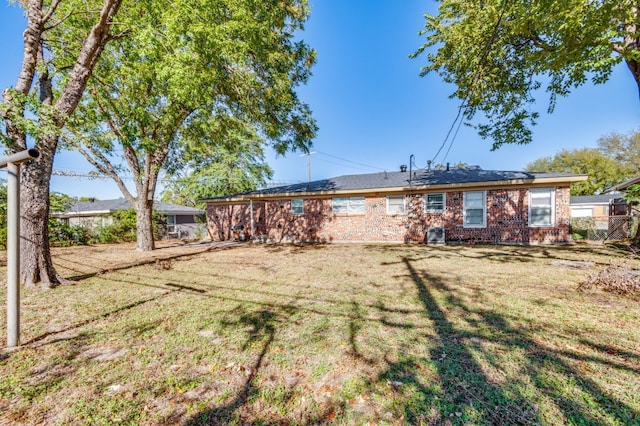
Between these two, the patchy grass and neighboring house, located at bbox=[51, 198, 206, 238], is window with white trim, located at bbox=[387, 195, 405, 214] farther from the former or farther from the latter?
neighboring house, located at bbox=[51, 198, 206, 238]

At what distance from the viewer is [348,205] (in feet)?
42.9

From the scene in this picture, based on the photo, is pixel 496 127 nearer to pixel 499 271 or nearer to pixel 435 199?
pixel 435 199

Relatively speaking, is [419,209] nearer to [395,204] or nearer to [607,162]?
[395,204]

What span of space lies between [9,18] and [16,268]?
31.2 ft

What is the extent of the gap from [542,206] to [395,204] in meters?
5.81

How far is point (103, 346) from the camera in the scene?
300 centimetres

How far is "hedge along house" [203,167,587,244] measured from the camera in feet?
34.3

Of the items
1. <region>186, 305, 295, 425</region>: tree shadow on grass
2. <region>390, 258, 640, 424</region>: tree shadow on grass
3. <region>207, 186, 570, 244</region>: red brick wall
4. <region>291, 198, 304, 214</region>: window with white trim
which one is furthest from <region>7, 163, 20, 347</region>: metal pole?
<region>291, 198, 304, 214</region>: window with white trim

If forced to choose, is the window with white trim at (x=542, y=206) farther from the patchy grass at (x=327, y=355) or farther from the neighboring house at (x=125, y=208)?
the neighboring house at (x=125, y=208)

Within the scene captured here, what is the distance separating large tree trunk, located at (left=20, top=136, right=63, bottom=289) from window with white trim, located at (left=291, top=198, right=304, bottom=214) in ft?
31.9

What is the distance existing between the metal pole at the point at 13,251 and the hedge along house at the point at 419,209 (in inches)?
431

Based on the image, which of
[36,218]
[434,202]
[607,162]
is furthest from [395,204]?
[607,162]

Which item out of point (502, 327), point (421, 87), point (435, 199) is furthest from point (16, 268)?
point (421, 87)

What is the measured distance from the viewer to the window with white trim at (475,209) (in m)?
11.1
